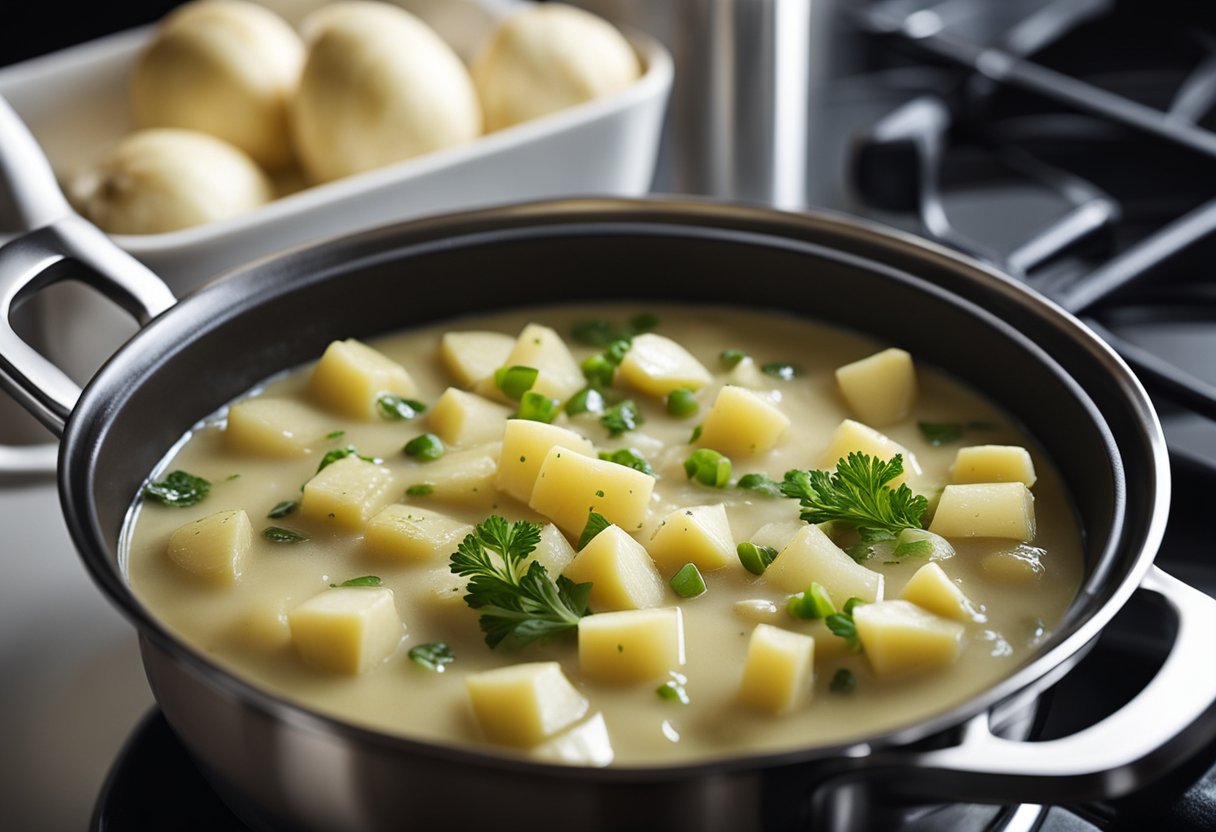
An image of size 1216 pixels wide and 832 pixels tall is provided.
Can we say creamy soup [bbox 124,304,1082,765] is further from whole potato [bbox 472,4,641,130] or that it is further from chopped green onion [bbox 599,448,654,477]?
whole potato [bbox 472,4,641,130]

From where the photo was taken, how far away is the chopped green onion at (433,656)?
1.29m

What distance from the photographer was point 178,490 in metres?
1.60

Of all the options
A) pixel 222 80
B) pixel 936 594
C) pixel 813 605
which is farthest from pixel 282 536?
pixel 222 80

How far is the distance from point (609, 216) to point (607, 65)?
48 centimetres

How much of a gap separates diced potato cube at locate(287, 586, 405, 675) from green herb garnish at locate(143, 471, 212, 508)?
0.32 meters

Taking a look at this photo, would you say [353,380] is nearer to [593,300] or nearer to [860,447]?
[593,300]

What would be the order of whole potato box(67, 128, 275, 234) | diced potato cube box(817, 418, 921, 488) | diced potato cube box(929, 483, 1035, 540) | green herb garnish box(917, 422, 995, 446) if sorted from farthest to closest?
whole potato box(67, 128, 275, 234) < green herb garnish box(917, 422, 995, 446) < diced potato cube box(817, 418, 921, 488) < diced potato cube box(929, 483, 1035, 540)

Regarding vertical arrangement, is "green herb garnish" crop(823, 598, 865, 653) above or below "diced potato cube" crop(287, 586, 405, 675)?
above

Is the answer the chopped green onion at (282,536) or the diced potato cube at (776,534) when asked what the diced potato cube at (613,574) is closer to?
the diced potato cube at (776,534)

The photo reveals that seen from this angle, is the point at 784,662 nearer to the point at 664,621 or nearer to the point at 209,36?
the point at 664,621

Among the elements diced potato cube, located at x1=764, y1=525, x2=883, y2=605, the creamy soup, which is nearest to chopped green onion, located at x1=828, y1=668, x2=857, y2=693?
the creamy soup

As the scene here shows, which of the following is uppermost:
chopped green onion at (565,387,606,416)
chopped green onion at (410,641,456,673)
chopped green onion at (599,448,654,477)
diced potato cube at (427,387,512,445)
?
chopped green onion at (599,448,654,477)

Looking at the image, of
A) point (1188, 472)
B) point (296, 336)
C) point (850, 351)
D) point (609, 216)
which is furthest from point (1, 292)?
point (1188, 472)

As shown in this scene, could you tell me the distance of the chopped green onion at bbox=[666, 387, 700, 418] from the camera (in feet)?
5.60
